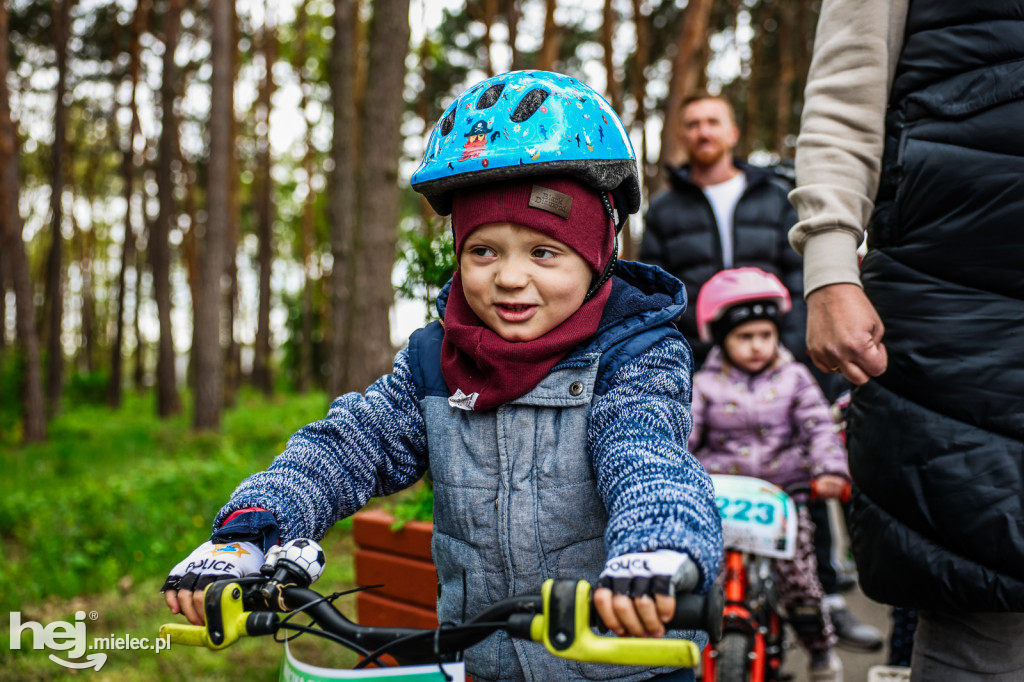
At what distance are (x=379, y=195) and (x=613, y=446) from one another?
5857 mm

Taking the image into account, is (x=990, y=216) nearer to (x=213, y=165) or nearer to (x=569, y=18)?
(x=213, y=165)

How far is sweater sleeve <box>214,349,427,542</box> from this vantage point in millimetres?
1732

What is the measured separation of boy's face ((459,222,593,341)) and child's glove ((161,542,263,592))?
707 millimetres

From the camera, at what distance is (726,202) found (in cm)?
468

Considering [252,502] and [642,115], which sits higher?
[642,115]

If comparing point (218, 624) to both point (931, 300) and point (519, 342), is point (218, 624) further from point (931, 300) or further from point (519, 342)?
point (931, 300)

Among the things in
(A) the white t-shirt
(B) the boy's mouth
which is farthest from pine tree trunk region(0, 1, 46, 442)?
(B) the boy's mouth

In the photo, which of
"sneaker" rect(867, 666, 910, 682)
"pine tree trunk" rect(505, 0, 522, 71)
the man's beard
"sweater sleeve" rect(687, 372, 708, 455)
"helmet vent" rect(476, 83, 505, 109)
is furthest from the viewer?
"pine tree trunk" rect(505, 0, 522, 71)

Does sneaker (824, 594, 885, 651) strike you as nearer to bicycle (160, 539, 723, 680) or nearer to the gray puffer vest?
the gray puffer vest

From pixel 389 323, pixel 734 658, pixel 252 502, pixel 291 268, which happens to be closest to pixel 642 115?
pixel 389 323

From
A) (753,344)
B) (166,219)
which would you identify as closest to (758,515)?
(753,344)

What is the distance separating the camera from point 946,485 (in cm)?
178

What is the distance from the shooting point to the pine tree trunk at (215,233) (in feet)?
42.4

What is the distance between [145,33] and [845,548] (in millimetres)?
18862
